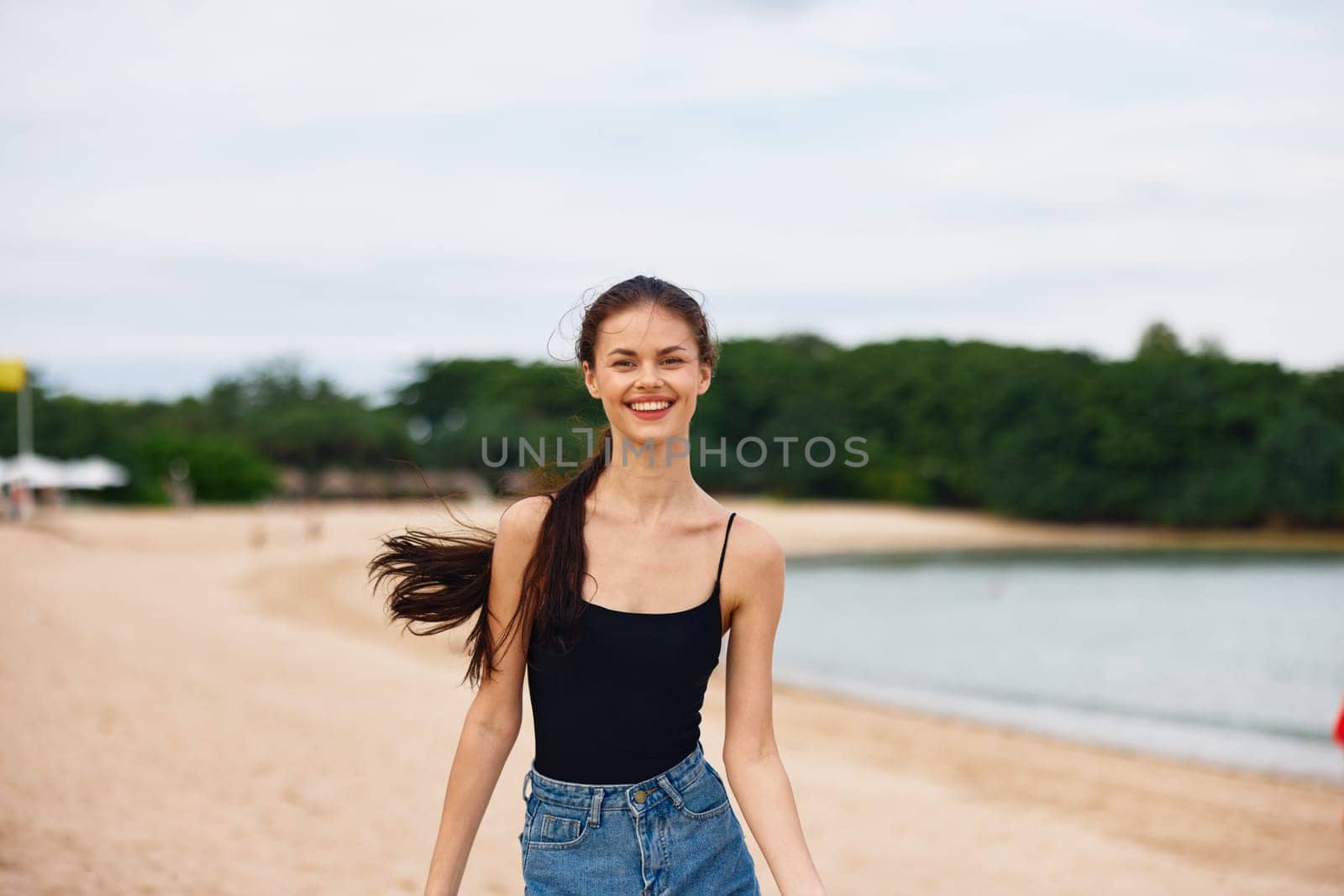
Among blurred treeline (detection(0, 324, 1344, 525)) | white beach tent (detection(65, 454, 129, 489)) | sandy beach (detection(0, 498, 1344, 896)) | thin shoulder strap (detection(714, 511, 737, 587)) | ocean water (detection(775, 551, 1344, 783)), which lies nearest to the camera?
thin shoulder strap (detection(714, 511, 737, 587))

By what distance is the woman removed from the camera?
1.85 metres

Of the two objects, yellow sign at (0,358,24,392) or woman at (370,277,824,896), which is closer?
woman at (370,277,824,896)

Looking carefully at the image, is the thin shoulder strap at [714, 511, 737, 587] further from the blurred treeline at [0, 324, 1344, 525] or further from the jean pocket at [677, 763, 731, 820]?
the blurred treeline at [0, 324, 1344, 525]

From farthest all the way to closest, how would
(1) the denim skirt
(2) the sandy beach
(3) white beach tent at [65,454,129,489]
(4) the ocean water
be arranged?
(3) white beach tent at [65,454,129,489] < (4) the ocean water < (2) the sandy beach < (1) the denim skirt

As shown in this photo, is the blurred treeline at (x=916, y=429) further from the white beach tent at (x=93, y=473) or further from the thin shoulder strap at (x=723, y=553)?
the thin shoulder strap at (x=723, y=553)

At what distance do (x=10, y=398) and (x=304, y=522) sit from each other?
40.2 ft

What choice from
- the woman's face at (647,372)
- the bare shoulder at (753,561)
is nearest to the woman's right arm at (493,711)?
the woman's face at (647,372)

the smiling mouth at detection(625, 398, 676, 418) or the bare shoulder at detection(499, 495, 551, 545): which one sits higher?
the smiling mouth at detection(625, 398, 676, 418)

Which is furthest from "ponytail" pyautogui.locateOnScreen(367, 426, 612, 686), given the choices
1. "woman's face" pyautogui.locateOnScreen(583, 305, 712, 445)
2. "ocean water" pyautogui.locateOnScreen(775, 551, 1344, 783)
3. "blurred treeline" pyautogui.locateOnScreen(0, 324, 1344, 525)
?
"blurred treeline" pyautogui.locateOnScreen(0, 324, 1344, 525)

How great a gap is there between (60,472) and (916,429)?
36.9 m

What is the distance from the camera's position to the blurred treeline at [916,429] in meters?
44.2

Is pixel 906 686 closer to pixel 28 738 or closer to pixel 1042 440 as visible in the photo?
pixel 28 738

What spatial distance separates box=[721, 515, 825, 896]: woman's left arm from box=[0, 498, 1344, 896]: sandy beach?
615mm

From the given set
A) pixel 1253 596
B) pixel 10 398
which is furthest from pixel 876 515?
pixel 10 398
